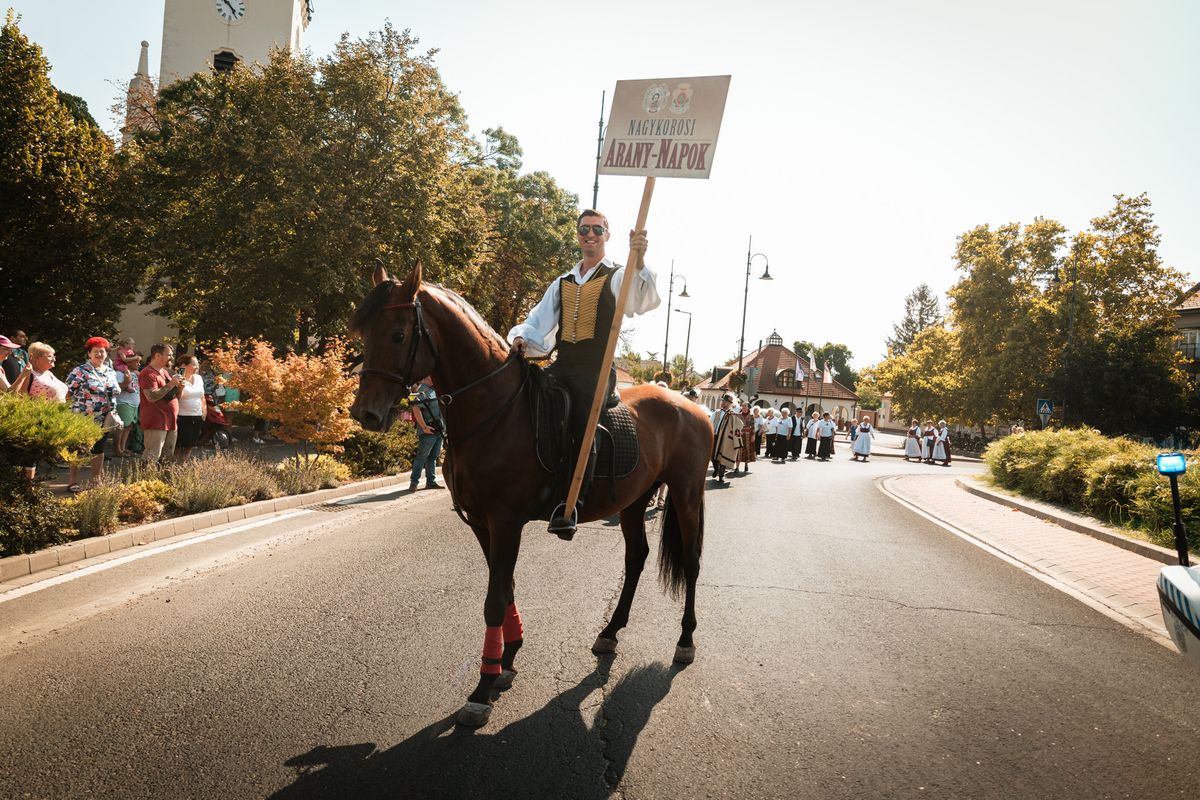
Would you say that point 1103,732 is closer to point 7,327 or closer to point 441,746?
point 441,746

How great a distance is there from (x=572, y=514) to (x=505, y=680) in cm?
99

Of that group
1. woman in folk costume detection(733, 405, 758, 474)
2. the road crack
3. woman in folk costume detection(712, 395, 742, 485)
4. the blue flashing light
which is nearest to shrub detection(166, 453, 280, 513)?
the road crack

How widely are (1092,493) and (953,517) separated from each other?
7.56 feet

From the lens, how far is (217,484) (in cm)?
960

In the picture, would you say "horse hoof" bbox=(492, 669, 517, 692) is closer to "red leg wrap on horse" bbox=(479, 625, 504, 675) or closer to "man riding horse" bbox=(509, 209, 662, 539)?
"red leg wrap on horse" bbox=(479, 625, 504, 675)

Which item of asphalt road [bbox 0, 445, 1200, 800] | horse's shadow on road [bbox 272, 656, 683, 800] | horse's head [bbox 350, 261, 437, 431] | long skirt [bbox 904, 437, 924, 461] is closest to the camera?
horse's shadow on road [bbox 272, 656, 683, 800]

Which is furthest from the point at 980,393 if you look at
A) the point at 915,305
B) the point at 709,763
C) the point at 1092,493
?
the point at 915,305

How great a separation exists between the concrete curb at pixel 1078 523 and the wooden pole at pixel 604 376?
8.49 meters

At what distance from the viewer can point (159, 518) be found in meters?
8.62

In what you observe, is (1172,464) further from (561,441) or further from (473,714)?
(473,714)

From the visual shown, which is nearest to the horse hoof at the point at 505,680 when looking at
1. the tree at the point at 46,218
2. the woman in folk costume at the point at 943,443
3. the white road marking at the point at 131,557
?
the white road marking at the point at 131,557

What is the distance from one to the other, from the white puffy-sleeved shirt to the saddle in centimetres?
32

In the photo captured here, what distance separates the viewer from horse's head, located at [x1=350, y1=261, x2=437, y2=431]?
3729mm

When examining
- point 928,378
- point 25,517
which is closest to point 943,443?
point 928,378
